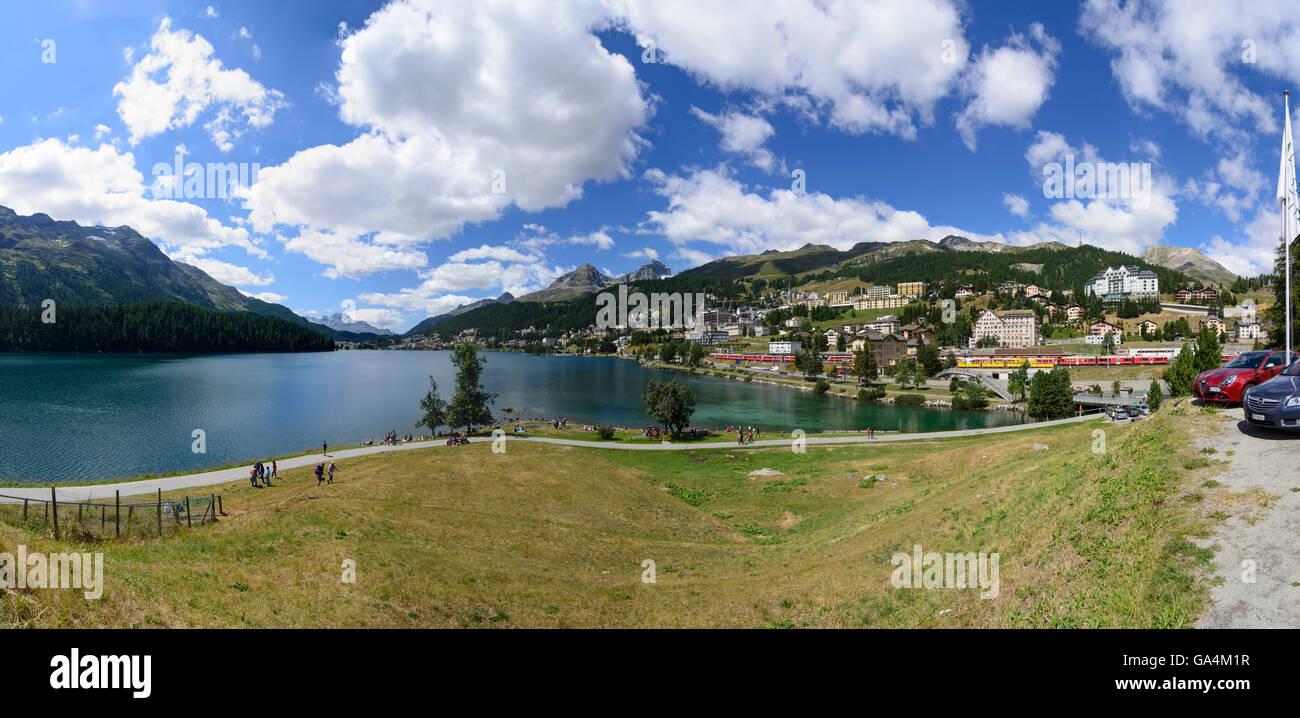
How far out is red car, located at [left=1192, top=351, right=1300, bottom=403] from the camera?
16.3m

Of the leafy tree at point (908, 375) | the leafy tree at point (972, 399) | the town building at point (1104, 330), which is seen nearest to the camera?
the leafy tree at point (972, 399)

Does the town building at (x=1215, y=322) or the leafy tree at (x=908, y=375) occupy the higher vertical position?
the town building at (x=1215, y=322)

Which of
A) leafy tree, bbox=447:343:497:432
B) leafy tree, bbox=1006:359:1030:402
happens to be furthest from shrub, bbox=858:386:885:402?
leafy tree, bbox=447:343:497:432

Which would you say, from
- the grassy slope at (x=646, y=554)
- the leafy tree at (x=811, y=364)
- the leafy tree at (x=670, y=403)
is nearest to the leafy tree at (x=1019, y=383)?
the leafy tree at (x=811, y=364)

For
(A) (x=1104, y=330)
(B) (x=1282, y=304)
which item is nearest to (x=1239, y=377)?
(B) (x=1282, y=304)

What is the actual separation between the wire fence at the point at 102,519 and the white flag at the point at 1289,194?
139 ft

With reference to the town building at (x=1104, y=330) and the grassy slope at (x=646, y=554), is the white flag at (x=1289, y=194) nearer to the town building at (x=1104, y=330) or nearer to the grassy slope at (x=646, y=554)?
the grassy slope at (x=646, y=554)

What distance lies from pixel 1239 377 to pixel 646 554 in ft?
75.7

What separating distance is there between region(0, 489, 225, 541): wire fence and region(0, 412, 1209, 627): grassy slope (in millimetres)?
1216

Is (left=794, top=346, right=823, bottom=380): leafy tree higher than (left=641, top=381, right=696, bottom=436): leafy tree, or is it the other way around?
(left=794, top=346, right=823, bottom=380): leafy tree

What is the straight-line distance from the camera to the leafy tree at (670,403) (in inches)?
2500

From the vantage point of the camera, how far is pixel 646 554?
77.0 ft

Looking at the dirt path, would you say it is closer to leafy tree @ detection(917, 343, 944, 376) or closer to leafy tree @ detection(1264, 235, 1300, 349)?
leafy tree @ detection(1264, 235, 1300, 349)
